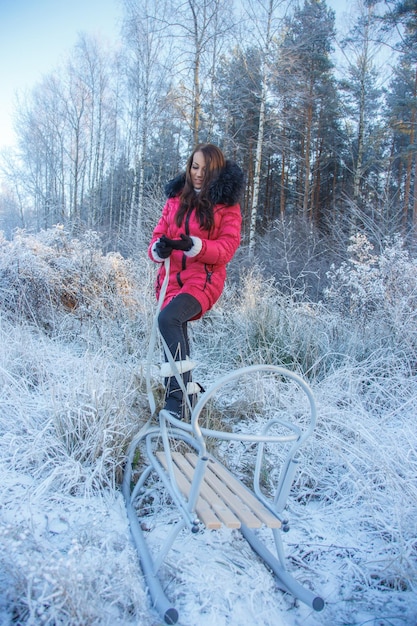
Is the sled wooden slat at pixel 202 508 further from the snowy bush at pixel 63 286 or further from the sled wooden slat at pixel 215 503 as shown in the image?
the snowy bush at pixel 63 286

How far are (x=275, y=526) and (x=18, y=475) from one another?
1315 mm

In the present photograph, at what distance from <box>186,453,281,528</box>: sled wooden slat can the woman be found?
1.81ft

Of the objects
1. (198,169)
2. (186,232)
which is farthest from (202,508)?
(198,169)

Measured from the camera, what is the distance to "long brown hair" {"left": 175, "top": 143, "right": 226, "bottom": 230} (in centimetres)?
247

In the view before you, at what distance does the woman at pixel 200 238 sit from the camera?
2400 millimetres

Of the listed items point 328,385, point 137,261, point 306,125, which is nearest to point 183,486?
point 328,385

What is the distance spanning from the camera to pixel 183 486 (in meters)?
1.72

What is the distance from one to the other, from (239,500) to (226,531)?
31 centimetres

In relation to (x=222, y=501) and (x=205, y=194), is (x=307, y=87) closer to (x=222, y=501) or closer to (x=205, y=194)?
(x=205, y=194)

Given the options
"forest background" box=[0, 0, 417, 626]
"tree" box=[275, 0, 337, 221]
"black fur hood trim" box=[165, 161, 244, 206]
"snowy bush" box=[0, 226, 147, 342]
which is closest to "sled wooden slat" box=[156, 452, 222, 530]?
"forest background" box=[0, 0, 417, 626]

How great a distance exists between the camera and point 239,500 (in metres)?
1.68

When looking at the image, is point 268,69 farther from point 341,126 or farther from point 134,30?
point 341,126

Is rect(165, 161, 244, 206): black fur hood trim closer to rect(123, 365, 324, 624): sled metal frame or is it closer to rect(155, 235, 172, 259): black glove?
rect(155, 235, 172, 259): black glove

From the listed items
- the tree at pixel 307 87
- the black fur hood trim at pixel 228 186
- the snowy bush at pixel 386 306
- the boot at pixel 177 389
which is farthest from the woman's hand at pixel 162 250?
the tree at pixel 307 87
